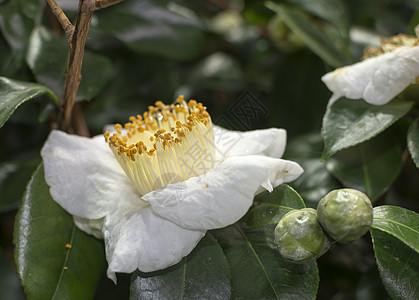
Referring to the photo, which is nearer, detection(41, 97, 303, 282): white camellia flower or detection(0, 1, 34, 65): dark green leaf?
detection(41, 97, 303, 282): white camellia flower

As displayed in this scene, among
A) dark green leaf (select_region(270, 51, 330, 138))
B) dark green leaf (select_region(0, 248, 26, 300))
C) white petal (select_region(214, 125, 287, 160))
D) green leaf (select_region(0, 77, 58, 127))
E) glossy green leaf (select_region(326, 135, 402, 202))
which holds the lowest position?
dark green leaf (select_region(0, 248, 26, 300))

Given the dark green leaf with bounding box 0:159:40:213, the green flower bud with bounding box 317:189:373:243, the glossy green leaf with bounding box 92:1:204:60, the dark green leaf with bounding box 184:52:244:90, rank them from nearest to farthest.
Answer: the green flower bud with bounding box 317:189:373:243 < the dark green leaf with bounding box 0:159:40:213 < the glossy green leaf with bounding box 92:1:204:60 < the dark green leaf with bounding box 184:52:244:90

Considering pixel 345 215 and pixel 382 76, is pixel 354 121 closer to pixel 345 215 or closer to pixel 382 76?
pixel 382 76

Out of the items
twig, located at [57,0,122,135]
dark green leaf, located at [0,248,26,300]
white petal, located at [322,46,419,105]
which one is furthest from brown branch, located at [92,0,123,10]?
dark green leaf, located at [0,248,26,300]

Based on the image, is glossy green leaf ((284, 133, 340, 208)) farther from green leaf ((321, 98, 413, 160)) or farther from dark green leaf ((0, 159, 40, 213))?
dark green leaf ((0, 159, 40, 213))

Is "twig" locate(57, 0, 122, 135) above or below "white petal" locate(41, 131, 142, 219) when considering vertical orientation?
above

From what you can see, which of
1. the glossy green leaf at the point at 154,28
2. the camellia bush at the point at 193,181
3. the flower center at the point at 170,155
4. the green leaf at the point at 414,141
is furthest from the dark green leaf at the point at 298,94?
the flower center at the point at 170,155

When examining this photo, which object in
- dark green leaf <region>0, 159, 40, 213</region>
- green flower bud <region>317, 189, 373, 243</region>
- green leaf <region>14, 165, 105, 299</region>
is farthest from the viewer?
dark green leaf <region>0, 159, 40, 213</region>

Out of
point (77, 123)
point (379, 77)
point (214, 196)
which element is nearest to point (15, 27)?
point (77, 123)
